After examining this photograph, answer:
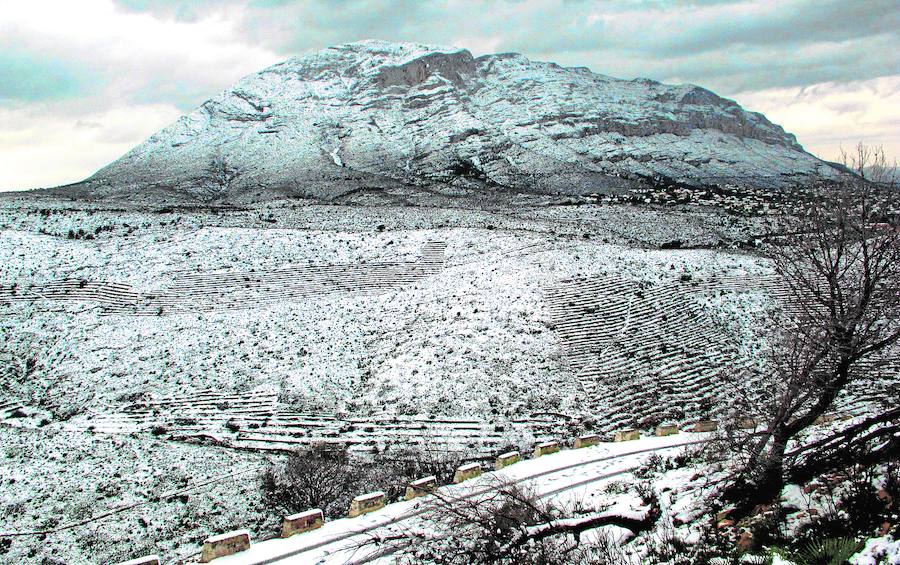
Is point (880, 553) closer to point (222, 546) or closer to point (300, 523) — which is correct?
point (300, 523)

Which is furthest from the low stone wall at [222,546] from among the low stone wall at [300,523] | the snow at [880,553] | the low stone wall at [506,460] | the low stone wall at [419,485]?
the snow at [880,553]

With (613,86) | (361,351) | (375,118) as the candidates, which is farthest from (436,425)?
(613,86)

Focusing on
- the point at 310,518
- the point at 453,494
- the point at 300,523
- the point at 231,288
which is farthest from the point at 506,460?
the point at 231,288

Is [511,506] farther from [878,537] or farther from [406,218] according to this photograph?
[406,218]

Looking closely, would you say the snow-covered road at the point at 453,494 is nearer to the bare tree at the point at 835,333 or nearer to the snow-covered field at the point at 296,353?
the bare tree at the point at 835,333

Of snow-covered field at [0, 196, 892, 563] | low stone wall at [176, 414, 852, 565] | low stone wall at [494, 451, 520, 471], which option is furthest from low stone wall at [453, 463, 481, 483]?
snow-covered field at [0, 196, 892, 563]
